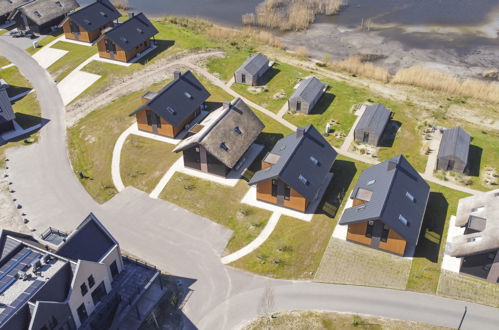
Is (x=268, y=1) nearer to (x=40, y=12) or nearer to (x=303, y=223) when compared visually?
(x=40, y=12)

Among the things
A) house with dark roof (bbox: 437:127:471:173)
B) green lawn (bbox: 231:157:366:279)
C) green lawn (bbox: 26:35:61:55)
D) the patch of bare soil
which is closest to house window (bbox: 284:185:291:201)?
green lawn (bbox: 231:157:366:279)

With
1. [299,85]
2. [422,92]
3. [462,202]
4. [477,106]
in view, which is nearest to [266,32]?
[299,85]

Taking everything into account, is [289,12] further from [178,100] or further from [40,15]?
[40,15]

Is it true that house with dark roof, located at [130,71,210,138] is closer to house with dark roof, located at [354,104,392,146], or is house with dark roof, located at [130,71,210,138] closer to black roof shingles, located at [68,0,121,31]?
house with dark roof, located at [354,104,392,146]

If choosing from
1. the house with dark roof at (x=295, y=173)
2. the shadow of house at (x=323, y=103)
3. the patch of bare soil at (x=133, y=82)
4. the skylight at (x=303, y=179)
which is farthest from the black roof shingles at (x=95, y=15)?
the skylight at (x=303, y=179)

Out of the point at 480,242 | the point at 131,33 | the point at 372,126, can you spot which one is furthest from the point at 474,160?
the point at 131,33

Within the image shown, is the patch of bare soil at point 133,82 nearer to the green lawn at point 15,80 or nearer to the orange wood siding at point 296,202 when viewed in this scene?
the green lawn at point 15,80

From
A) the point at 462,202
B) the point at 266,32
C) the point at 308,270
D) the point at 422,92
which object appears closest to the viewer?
the point at 308,270
